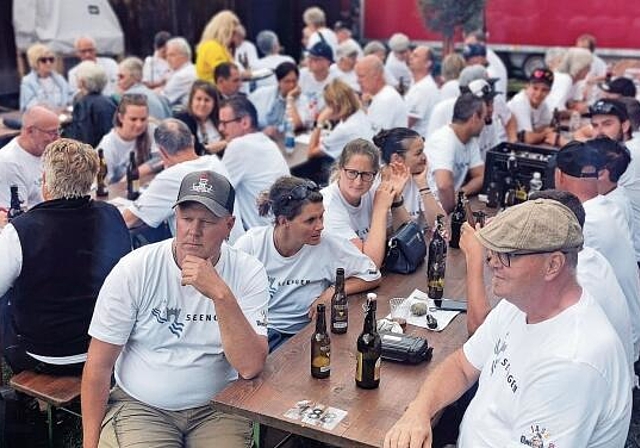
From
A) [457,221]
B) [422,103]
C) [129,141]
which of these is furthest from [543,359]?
[422,103]

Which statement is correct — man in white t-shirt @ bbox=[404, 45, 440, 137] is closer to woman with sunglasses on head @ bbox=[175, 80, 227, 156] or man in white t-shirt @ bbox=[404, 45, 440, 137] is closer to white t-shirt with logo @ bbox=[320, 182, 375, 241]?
woman with sunglasses on head @ bbox=[175, 80, 227, 156]

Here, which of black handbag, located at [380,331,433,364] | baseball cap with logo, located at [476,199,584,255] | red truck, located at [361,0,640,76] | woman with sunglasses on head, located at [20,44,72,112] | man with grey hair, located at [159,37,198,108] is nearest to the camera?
baseball cap with logo, located at [476,199,584,255]

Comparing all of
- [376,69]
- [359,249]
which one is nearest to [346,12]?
[376,69]

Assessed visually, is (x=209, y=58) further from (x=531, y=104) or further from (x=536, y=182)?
(x=536, y=182)

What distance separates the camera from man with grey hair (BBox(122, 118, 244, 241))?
486cm

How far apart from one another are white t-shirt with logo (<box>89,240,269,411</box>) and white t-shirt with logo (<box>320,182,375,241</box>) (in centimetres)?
111

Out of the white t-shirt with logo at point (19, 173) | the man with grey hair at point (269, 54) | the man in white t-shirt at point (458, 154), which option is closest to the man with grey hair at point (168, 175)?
the white t-shirt with logo at point (19, 173)

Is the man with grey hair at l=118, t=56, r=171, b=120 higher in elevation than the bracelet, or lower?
higher

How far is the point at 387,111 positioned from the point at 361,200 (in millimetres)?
3194

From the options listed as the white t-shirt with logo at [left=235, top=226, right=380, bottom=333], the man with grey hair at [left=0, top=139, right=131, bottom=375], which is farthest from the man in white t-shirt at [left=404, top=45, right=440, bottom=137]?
the man with grey hair at [left=0, top=139, right=131, bottom=375]

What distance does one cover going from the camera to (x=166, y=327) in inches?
121

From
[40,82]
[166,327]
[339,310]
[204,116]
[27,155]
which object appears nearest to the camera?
[166,327]

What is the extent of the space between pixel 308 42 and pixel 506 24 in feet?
16.6

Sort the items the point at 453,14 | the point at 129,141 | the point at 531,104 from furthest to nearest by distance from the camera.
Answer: the point at 453,14 < the point at 531,104 < the point at 129,141
